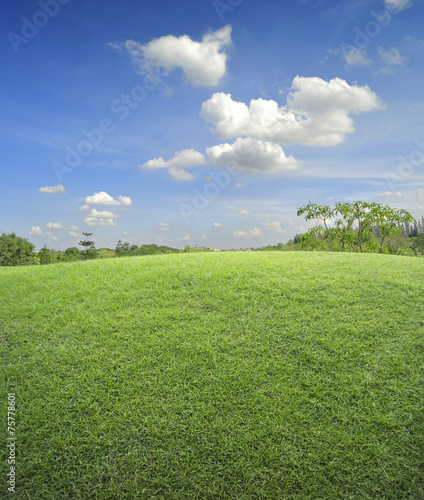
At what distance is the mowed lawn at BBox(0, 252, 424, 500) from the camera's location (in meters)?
2.77

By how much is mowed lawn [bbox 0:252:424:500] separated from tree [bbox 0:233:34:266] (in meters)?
25.6

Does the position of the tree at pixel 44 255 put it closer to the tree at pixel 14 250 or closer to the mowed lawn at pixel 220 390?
the tree at pixel 14 250

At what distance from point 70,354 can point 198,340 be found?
1.66 metres

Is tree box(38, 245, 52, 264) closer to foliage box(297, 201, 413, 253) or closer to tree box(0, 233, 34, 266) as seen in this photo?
tree box(0, 233, 34, 266)

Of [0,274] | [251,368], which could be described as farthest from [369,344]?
[0,274]

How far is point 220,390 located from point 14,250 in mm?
A: 30100

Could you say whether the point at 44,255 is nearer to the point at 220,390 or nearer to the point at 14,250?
the point at 14,250

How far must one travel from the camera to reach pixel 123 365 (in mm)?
3836

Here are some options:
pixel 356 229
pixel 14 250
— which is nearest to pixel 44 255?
pixel 14 250

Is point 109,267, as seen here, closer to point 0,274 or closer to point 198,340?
point 0,274

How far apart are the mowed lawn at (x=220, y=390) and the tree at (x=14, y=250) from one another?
2559cm

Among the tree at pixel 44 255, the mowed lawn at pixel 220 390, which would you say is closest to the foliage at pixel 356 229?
the mowed lawn at pixel 220 390

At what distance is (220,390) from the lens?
343 centimetres

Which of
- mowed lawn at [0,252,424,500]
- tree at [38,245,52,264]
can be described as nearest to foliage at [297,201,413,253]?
mowed lawn at [0,252,424,500]
